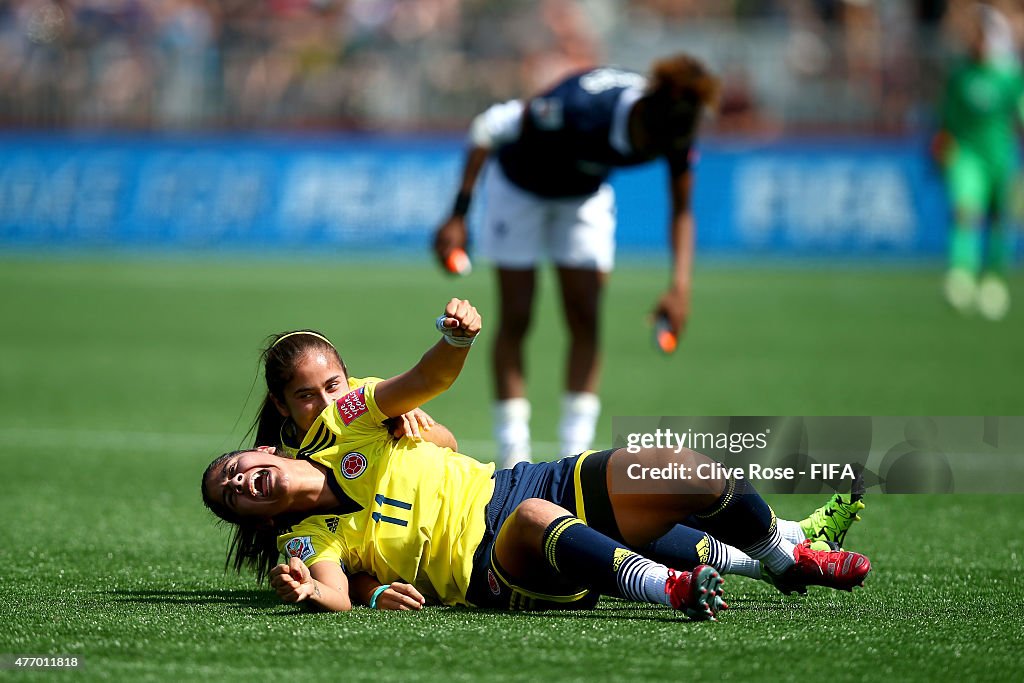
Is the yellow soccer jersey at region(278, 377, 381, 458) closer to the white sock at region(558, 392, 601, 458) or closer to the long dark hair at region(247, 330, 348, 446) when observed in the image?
the long dark hair at region(247, 330, 348, 446)

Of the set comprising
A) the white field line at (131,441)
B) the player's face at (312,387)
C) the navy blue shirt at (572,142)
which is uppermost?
the navy blue shirt at (572,142)

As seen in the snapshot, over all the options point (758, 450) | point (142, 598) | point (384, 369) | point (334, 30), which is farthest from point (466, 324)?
point (334, 30)

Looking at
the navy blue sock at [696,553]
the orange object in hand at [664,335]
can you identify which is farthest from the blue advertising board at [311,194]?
the navy blue sock at [696,553]

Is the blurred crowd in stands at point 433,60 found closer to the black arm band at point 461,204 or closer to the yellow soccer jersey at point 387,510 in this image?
the black arm band at point 461,204

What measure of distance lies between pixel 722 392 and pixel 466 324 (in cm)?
598

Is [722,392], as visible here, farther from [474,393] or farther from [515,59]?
[515,59]

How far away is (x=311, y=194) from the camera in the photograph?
67.8 ft

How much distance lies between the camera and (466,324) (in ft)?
13.8

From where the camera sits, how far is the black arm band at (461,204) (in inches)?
271

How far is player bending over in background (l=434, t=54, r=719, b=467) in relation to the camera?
6914 mm

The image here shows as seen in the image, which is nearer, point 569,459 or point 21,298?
point 569,459

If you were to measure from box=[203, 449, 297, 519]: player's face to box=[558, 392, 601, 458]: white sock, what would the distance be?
2815 millimetres

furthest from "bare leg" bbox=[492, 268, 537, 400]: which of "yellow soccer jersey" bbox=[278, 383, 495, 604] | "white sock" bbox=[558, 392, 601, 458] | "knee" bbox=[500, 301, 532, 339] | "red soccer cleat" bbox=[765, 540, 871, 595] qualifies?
"red soccer cleat" bbox=[765, 540, 871, 595]
